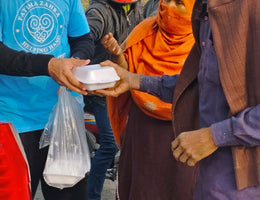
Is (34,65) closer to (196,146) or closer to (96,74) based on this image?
(96,74)

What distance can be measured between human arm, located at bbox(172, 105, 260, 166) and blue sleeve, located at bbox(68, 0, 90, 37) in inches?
43.0

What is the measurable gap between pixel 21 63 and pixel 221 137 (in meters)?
1.02

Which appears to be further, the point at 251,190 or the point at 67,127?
the point at 67,127

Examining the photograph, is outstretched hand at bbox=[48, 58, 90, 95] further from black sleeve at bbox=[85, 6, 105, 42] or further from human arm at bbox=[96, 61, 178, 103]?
black sleeve at bbox=[85, 6, 105, 42]

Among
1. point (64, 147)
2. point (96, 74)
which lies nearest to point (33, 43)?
point (96, 74)

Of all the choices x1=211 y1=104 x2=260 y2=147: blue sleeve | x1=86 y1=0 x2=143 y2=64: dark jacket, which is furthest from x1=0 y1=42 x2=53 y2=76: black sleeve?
x1=86 y1=0 x2=143 y2=64: dark jacket

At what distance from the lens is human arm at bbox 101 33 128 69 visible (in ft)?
8.28

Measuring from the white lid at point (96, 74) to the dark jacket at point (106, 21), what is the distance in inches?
44.9

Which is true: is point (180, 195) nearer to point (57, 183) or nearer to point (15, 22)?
point (57, 183)

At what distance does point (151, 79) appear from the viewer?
7.02 feet

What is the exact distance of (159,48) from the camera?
2.79 meters

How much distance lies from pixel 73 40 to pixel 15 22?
18.0 inches

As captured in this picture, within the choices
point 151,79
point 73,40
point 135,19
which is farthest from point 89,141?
point 151,79

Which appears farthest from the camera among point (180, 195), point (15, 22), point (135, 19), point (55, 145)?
point (135, 19)
